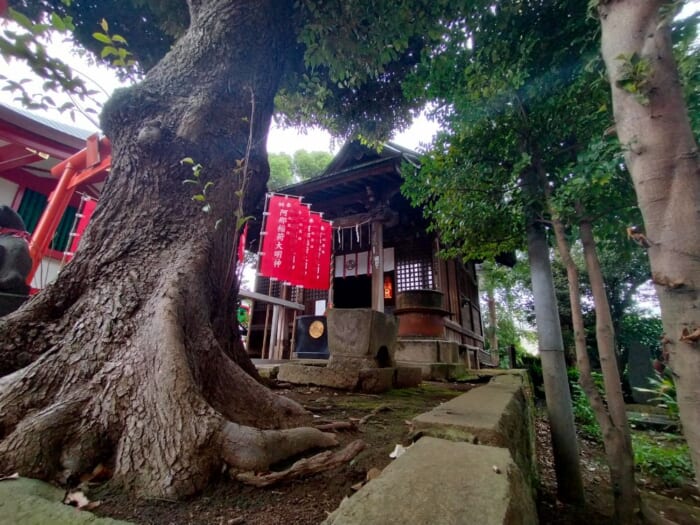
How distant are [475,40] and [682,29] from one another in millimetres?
1546

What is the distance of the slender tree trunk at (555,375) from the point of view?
307cm

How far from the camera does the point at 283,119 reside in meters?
6.65

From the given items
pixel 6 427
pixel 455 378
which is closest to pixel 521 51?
pixel 6 427

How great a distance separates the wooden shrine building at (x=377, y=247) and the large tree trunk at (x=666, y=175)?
A: 5.42m

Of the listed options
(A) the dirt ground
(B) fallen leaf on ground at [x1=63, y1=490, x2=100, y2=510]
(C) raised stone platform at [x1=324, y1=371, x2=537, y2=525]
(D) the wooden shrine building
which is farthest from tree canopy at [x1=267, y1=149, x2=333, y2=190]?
(C) raised stone platform at [x1=324, y1=371, x2=537, y2=525]

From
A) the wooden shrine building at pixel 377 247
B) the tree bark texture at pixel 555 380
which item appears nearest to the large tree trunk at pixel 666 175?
the tree bark texture at pixel 555 380

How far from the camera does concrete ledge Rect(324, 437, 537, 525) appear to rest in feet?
2.51

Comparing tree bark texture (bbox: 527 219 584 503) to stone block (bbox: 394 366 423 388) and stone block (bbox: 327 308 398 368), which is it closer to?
stone block (bbox: 394 366 423 388)

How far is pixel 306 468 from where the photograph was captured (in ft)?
4.23

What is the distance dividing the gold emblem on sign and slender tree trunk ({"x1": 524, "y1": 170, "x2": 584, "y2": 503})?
449 cm

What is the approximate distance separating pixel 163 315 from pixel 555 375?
11.5ft

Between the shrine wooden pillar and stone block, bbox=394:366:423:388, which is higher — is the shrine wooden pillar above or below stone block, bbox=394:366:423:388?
above

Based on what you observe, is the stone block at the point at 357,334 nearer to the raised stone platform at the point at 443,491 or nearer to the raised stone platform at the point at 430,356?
the raised stone platform at the point at 430,356

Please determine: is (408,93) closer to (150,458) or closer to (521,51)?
(521,51)
